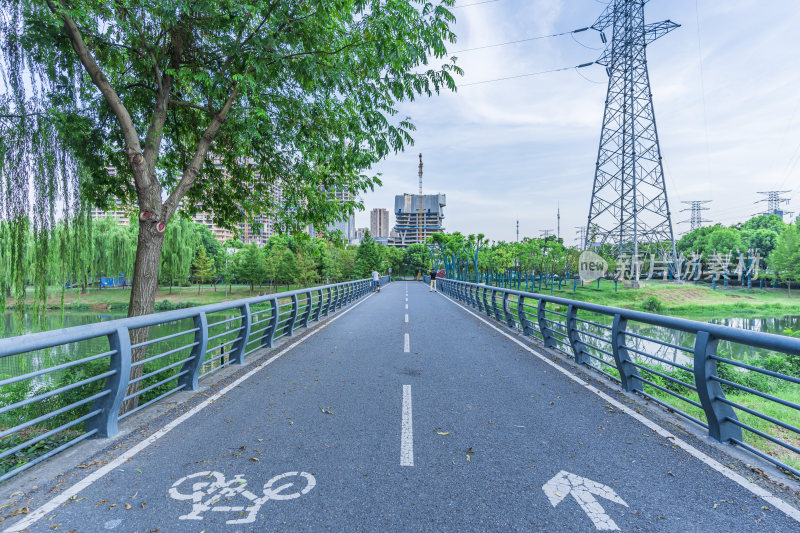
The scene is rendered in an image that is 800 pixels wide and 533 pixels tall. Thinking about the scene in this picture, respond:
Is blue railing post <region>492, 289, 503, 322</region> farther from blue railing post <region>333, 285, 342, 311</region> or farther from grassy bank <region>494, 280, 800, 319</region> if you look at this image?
grassy bank <region>494, 280, 800, 319</region>

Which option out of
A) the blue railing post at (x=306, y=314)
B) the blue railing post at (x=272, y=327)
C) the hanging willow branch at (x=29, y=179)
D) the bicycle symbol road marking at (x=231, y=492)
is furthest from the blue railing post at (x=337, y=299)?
the bicycle symbol road marking at (x=231, y=492)

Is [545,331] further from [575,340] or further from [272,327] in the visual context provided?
[272,327]

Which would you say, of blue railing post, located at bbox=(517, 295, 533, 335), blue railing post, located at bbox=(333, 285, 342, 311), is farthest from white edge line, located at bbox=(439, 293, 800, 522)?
blue railing post, located at bbox=(333, 285, 342, 311)

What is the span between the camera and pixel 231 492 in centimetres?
299

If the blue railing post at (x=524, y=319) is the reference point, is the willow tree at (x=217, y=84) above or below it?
above

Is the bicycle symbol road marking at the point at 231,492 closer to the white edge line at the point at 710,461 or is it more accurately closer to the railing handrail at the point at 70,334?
the railing handrail at the point at 70,334

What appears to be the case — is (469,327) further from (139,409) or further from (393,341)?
(139,409)

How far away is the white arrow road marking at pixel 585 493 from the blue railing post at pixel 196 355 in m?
4.69

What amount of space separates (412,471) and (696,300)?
2469 inches

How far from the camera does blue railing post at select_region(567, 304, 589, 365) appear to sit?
23.7 feet

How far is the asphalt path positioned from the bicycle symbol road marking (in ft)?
0.04

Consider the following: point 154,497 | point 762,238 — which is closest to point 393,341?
point 154,497

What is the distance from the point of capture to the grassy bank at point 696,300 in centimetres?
4538

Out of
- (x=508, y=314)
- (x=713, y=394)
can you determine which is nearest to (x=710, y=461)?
(x=713, y=394)
